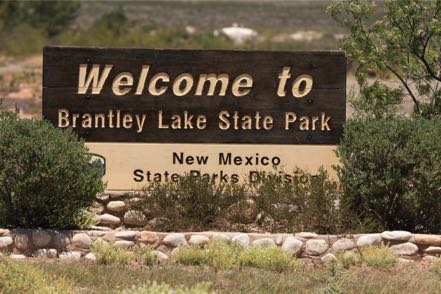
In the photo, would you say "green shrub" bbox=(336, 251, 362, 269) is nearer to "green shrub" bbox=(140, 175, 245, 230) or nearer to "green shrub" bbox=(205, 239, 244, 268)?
"green shrub" bbox=(205, 239, 244, 268)

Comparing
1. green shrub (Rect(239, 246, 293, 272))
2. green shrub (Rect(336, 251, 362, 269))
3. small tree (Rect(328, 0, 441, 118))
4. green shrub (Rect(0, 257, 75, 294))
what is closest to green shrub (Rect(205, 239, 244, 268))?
green shrub (Rect(239, 246, 293, 272))

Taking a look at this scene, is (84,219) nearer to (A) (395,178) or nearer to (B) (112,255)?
(B) (112,255)

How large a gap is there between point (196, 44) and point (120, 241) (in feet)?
215

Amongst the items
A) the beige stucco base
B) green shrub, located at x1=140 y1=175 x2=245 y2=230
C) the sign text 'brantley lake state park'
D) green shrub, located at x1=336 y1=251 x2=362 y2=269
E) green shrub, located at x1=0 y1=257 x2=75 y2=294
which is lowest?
green shrub, located at x1=0 y1=257 x2=75 y2=294

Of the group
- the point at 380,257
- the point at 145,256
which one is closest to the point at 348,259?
the point at 380,257

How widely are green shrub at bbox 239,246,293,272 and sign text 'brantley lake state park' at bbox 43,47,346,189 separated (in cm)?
282

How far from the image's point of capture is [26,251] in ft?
40.3

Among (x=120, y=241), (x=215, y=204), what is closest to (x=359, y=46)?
(x=215, y=204)

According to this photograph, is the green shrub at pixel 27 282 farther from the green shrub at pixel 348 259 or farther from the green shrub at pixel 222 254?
the green shrub at pixel 348 259

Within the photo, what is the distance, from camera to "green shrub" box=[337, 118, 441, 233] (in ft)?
42.2

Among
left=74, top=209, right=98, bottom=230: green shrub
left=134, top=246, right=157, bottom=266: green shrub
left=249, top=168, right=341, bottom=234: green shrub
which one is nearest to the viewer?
left=134, top=246, right=157, bottom=266: green shrub

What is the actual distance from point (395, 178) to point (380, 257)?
1.51 m

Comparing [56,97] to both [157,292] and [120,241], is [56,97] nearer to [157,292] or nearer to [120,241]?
[120,241]

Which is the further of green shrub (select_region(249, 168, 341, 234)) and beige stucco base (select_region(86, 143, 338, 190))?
beige stucco base (select_region(86, 143, 338, 190))
